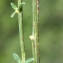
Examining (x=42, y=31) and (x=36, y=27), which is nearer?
(x=36, y=27)

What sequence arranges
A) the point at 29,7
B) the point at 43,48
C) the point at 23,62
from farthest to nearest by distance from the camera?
1. the point at 43,48
2. the point at 29,7
3. the point at 23,62

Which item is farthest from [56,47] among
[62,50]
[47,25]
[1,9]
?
[1,9]

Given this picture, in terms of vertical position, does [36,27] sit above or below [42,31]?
below

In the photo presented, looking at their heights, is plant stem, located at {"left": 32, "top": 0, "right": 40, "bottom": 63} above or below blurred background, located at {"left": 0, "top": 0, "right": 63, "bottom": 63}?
below

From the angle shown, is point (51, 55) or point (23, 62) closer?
point (23, 62)

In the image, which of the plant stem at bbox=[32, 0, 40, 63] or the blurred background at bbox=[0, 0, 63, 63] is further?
the blurred background at bbox=[0, 0, 63, 63]

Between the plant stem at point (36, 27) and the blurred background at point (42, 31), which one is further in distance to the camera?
the blurred background at point (42, 31)

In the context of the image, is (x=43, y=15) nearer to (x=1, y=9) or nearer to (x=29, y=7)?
(x=29, y=7)

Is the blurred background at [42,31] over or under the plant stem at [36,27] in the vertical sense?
over
